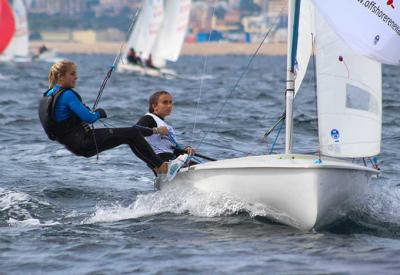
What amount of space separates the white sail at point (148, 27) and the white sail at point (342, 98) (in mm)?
25478

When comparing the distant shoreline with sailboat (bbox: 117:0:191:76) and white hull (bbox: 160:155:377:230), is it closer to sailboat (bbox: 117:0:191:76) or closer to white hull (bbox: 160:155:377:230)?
sailboat (bbox: 117:0:191:76)

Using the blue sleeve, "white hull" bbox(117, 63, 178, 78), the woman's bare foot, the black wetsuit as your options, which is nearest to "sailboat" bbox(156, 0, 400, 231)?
the woman's bare foot

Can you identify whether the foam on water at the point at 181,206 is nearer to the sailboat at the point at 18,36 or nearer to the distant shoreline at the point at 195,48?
the sailboat at the point at 18,36

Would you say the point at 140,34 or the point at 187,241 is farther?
the point at 140,34

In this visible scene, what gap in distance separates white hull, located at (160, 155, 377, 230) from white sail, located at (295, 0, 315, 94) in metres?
0.65

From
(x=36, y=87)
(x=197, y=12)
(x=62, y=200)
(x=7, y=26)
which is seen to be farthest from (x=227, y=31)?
(x=62, y=200)

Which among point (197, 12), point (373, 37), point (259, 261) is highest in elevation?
point (197, 12)

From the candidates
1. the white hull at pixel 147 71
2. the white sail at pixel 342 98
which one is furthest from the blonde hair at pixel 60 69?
the white hull at pixel 147 71

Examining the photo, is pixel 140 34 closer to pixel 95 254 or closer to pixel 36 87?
pixel 36 87

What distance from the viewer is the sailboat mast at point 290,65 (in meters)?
6.81

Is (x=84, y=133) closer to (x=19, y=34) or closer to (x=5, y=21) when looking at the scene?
(x=5, y=21)

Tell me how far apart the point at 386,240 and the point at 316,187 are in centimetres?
57

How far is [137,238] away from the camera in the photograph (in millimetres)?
6500

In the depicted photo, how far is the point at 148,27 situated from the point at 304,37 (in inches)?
1017
